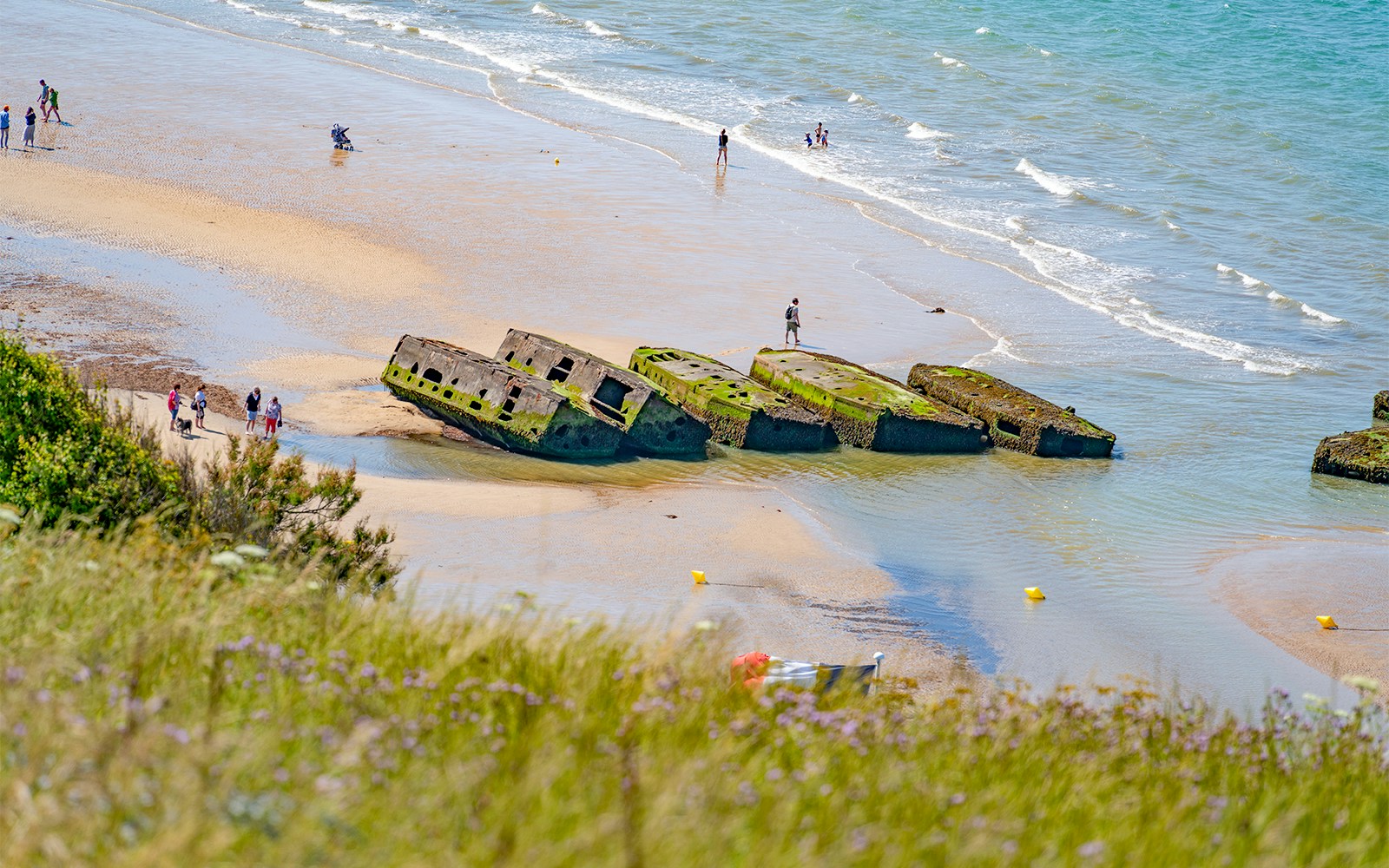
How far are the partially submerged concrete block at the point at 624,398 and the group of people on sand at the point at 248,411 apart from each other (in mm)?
4803

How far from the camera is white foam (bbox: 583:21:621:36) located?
69.0m

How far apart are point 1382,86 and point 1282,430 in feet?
153

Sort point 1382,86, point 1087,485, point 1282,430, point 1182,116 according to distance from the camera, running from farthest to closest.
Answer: point 1382,86
point 1182,116
point 1282,430
point 1087,485

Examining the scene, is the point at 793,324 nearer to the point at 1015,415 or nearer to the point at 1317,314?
the point at 1015,415

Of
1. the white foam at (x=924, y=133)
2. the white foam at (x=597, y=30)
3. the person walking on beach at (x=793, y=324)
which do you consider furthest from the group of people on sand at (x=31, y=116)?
the white foam at (x=924, y=133)

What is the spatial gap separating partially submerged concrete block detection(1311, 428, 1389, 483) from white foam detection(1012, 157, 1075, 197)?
72.6 feet

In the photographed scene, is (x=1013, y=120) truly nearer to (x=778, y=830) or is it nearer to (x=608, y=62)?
(x=608, y=62)

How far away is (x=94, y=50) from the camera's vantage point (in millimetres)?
54125

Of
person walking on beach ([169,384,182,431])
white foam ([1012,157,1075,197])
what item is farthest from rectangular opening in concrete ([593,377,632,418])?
white foam ([1012,157,1075,197])

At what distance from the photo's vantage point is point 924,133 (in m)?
54.2

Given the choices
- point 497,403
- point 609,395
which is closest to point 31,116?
point 497,403

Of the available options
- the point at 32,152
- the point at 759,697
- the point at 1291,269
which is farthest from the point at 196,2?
the point at 759,697

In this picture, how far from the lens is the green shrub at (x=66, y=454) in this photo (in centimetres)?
1328

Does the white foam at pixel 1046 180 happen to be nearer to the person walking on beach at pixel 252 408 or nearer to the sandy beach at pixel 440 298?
the sandy beach at pixel 440 298
